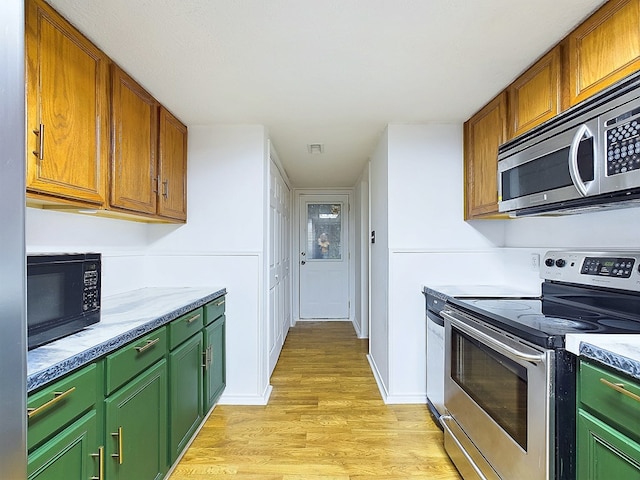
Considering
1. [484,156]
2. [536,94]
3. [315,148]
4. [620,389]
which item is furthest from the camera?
[315,148]

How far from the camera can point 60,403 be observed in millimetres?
1057

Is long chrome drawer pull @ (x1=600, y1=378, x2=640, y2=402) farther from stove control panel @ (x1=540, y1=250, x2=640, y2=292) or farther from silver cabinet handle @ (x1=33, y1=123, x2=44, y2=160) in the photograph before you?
silver cabinet handle @ (x1=33, y1=123, x2=44, y2=160)

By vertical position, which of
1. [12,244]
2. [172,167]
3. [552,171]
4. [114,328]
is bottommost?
[114,328]

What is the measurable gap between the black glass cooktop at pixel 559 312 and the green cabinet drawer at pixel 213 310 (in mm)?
Result: 1514

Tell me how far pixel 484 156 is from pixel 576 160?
3.52ft

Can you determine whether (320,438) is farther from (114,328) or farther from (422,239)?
(422,239)

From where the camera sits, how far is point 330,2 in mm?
1395

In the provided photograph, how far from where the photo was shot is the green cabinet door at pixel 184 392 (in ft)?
6.06

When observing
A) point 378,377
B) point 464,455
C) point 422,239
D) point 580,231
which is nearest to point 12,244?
point 464,455

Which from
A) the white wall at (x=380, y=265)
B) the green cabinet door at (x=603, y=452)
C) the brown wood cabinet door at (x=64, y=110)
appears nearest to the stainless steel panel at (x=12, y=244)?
the brown wood cabinet door at (x=64, y=110)

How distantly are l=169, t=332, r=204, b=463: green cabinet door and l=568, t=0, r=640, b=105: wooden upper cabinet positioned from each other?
7.39ft

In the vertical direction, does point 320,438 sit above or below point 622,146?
below

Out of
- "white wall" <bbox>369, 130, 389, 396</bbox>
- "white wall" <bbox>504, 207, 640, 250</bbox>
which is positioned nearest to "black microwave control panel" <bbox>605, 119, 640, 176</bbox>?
"white wall" <bbox>504, 207, 640, 250</bbox>

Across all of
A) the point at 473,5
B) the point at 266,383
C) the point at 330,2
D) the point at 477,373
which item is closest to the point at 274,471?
the point at 266,383
